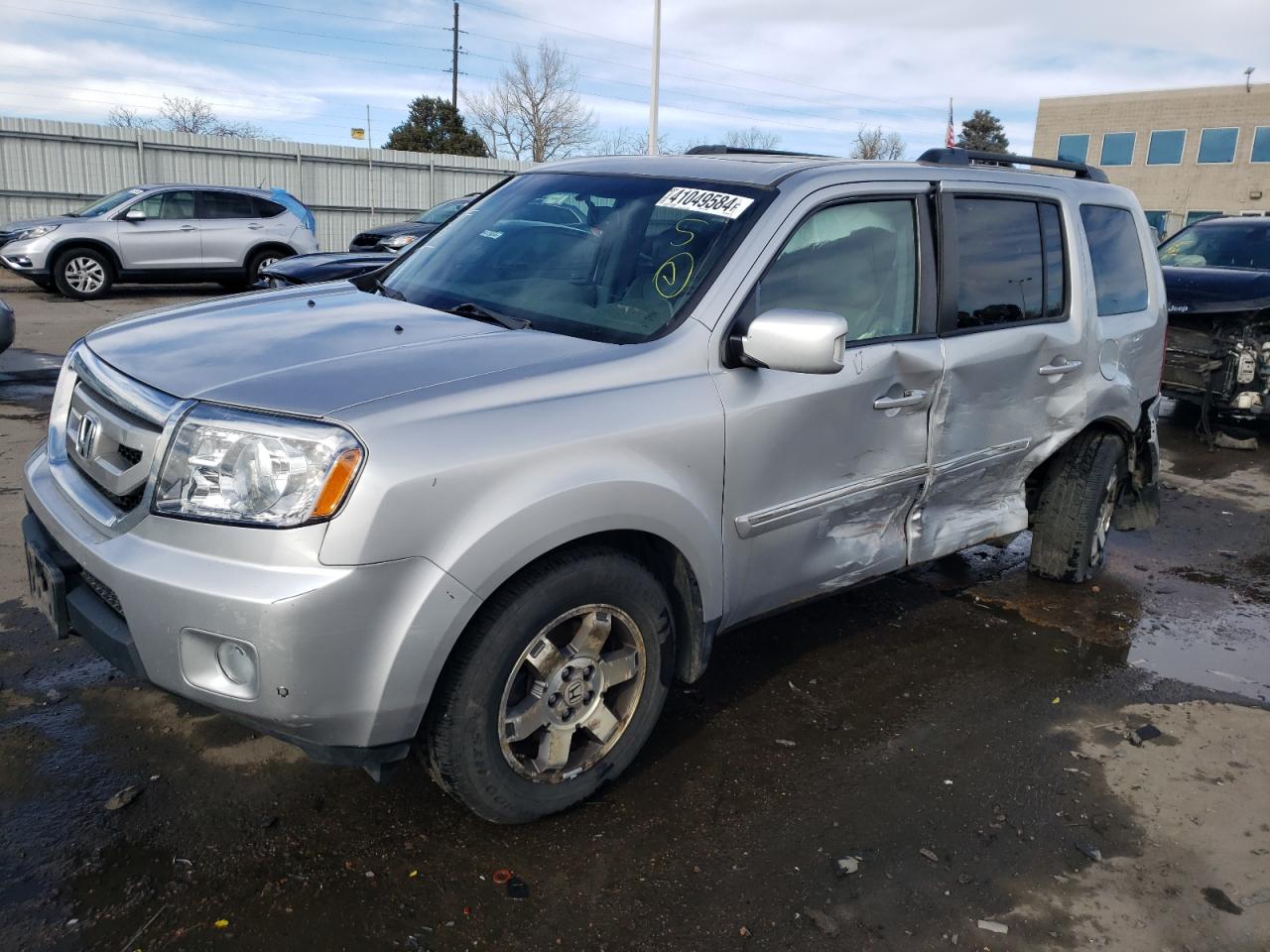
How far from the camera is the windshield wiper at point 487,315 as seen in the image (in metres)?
3.11

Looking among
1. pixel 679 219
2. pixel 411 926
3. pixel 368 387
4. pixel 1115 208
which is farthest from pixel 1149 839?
pixel 1115 208

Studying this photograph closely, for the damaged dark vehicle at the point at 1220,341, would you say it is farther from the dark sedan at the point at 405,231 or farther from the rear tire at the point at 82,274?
the rear tire at the point at 82,274

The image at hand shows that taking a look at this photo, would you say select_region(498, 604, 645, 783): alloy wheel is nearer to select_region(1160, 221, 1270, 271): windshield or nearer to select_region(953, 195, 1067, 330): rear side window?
select_region(953, 195, 1067, 330): rear side window

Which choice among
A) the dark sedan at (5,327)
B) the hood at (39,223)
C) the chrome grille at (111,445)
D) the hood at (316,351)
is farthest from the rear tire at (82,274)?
the chrome grille at (111,445)

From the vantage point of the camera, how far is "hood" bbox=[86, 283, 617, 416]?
8.14ft

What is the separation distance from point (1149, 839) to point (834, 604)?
1839 mm

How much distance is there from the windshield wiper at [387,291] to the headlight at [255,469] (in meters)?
1.30

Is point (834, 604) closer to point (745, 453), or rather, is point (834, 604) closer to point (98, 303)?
point (745, 453)

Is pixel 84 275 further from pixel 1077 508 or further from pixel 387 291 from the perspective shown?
pixel 1077 508

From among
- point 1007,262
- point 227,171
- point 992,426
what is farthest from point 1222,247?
point 227,171

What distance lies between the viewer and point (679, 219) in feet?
10.9

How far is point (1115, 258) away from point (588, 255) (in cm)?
283

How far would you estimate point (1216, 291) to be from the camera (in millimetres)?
8414

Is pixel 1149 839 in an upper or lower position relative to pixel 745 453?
lower
